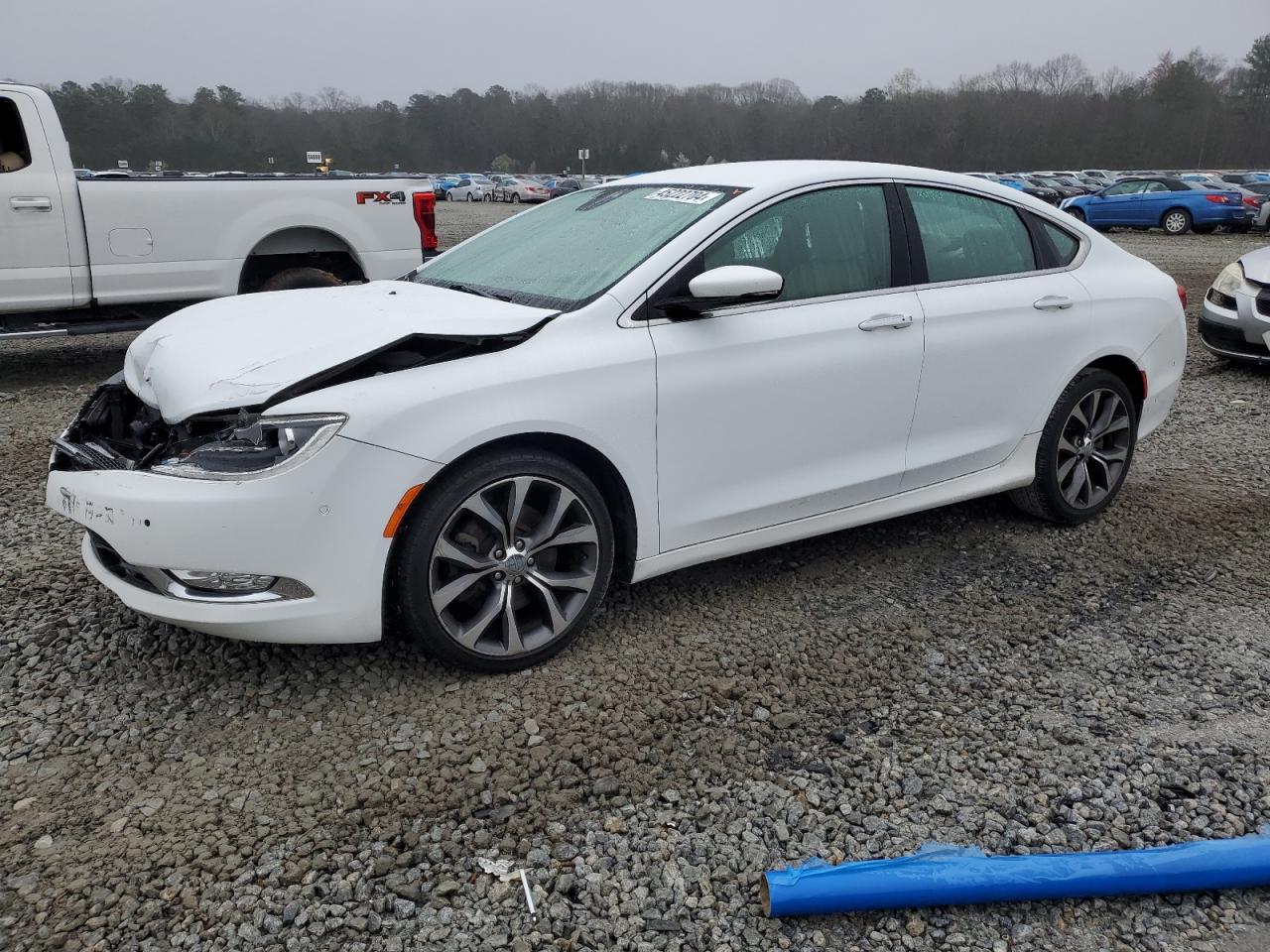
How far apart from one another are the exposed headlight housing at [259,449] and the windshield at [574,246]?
0.97 meters

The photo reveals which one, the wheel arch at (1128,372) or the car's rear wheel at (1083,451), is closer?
the car's rear wheel at (1083,451)

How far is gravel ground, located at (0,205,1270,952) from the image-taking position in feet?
7.53

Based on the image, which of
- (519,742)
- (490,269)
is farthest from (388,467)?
(490,269)

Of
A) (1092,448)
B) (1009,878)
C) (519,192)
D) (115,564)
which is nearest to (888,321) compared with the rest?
(1092,448)

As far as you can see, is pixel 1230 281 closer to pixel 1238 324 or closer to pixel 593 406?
pixel 1238 324

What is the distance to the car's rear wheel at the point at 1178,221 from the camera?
967 inches

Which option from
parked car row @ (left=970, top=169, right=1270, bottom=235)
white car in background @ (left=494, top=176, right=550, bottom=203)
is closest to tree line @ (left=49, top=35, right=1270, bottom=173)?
white car in background @ (left=494, top=176, right=550, bottom=203)

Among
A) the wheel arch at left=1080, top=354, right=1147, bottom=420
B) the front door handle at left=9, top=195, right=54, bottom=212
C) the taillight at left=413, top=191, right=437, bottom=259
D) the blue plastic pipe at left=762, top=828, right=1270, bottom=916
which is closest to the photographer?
the blue plastic pipe at left=762, top=828, right=1270, bottom=916

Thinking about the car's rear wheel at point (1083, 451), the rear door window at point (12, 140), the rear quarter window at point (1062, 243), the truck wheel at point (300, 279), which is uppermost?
the rear door window at point (12, 140)

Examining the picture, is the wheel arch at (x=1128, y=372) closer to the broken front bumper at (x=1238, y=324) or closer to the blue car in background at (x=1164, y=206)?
the broken front bumper at (x=1238, y=324)

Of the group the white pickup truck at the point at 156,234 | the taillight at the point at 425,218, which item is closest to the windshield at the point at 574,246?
the white pickup truck at the point at 156,234

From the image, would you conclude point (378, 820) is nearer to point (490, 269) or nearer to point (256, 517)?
point (256, 517)

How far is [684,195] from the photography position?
12.6 feet

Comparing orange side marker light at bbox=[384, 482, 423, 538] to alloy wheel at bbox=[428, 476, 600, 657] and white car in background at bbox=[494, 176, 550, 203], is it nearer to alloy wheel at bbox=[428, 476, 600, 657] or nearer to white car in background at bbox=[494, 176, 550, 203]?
alloy wheel at bbox=[428, 476, 600, 657]
